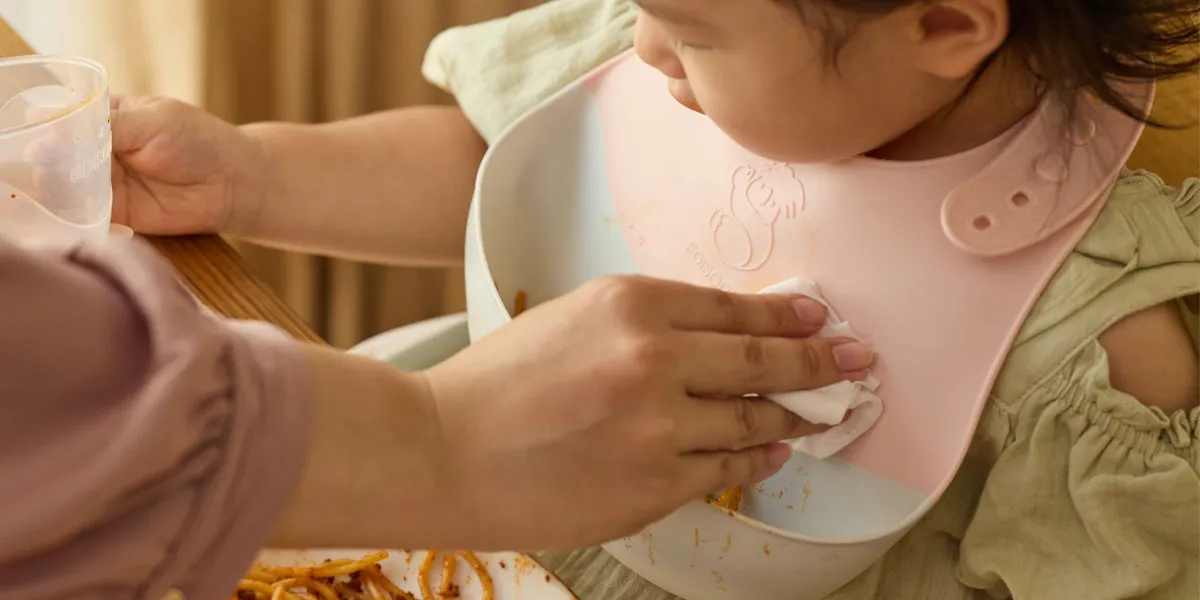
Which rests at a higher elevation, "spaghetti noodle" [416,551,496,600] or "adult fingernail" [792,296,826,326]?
"adult fingernail" [792,296,826,326]

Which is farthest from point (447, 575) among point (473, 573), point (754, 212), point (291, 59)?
point (291, 59)

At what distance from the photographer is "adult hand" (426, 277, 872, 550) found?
1.52 feet

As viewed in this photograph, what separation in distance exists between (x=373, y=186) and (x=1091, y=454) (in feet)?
1.77

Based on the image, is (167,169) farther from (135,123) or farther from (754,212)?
(754,212)

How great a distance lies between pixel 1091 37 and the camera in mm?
507

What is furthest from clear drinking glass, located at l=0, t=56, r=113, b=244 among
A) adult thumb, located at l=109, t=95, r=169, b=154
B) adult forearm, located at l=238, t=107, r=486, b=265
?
adult forearm, located at l=238, t=107, r=486, b=265

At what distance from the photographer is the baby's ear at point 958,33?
0.50m

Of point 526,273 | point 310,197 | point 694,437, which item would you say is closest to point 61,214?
point 310,197

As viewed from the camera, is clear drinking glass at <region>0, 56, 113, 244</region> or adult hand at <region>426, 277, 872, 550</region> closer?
adult hand at <region>426, 277, 872, 550</region>

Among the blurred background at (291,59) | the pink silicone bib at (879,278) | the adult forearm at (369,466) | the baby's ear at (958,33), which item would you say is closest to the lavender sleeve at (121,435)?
the adult forearm at (369,466)

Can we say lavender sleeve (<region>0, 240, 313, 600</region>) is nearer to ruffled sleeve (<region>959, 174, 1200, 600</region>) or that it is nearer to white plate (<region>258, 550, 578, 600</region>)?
white plate (<region>258, 550, 578, 600</region>)

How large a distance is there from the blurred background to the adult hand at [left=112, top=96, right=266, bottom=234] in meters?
0.39

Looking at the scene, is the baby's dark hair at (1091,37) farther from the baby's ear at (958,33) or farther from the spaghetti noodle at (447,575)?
the spaghetti noodle at (447,575)

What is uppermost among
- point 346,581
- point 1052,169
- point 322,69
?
point 1052,169
